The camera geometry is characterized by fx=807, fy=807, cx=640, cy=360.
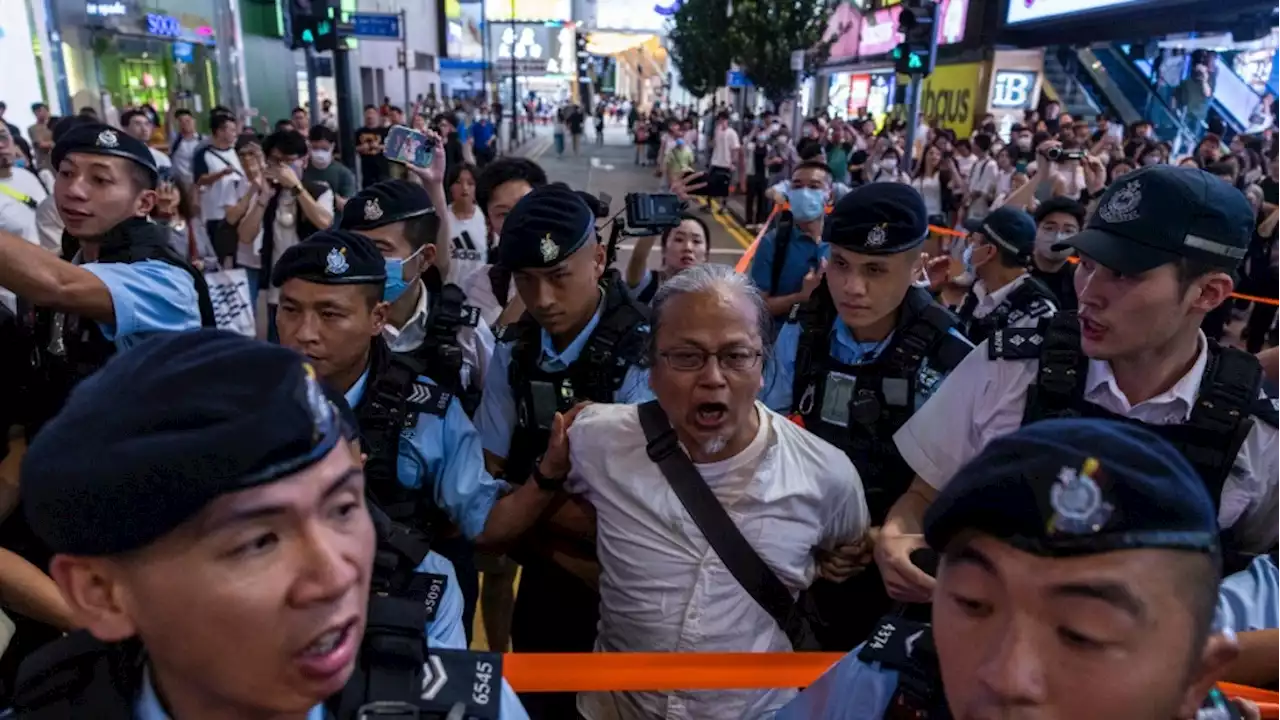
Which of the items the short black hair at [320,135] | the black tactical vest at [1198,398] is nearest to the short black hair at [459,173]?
the short black hair at [320,135]

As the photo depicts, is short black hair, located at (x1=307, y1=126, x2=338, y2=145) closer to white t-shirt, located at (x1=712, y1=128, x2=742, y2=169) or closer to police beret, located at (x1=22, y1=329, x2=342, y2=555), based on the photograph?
police beret, located at (x1=22, y1=329, x2=342, y2=555)

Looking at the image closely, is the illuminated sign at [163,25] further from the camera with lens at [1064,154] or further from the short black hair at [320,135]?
the camera with lens at [1064,154]

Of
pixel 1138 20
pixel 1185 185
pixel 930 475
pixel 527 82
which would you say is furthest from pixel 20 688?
pixel 527 82

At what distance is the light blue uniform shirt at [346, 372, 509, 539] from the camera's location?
2.50 m

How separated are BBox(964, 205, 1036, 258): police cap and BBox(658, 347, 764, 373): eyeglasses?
3087 mm

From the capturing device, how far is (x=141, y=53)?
16.8 meters

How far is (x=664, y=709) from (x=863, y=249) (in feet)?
6.01

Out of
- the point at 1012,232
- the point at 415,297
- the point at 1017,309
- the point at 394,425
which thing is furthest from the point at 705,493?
the point at 1012,232

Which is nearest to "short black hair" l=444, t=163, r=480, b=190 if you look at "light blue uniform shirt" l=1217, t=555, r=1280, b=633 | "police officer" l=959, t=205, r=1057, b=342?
"police officer" l=959, t=205, r=1057, b=342

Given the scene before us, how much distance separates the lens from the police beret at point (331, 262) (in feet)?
8.20

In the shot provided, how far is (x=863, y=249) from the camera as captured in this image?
3090 millimetres

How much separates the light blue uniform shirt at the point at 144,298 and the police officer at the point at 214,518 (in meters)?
1.90

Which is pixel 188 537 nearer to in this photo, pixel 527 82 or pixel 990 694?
pixel 990 694

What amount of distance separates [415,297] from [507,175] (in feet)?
4.33
